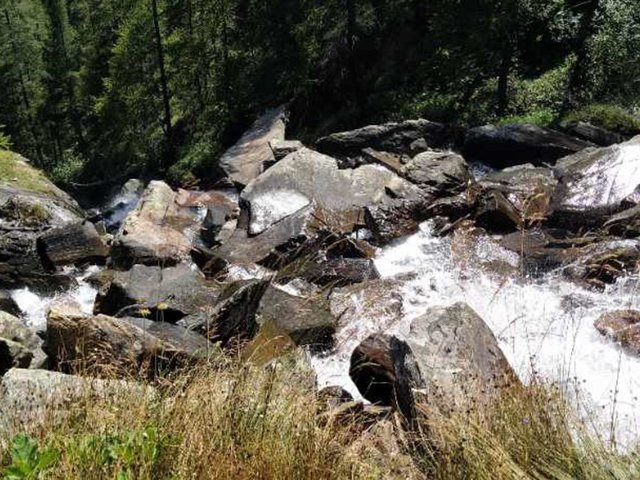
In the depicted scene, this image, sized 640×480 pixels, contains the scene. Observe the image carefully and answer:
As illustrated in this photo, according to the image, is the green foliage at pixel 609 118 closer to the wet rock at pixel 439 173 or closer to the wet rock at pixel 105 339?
the wet rock at pixel 439 173

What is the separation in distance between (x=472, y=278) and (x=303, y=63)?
19.4 metres

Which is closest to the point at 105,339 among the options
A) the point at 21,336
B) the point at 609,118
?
the point at 21,336

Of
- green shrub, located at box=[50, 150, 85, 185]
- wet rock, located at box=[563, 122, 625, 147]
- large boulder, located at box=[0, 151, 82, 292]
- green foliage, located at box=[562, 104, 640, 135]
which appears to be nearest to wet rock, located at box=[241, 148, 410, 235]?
large boulder, located at box=[0, 151, 82, 292]

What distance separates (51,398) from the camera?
3.79m

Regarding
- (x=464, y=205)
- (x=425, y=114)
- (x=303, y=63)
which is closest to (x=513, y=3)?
(x=425, y=114)

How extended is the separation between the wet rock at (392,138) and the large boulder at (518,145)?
1.18 m

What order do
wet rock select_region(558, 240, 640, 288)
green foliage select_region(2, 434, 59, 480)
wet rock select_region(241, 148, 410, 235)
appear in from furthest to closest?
1. wet rock select_region(241, 148, 410, 235)
2. wet rock select_region(558, 240, 640, 288)
3. green foliage select_region(2, 434, 59, 480)

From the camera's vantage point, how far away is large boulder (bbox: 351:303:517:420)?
17.6 ft

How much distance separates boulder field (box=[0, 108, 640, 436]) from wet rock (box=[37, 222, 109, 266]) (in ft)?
0.09

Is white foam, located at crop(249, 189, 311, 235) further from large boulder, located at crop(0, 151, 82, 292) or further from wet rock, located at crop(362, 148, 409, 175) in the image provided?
large boulder, located at crop(0, 151, 82, 292)

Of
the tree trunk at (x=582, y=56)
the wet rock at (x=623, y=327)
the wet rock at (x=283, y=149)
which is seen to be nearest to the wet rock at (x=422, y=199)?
the wet rock at (x=283, y=149)

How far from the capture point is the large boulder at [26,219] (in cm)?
1257

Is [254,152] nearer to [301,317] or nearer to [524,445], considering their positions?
[301,317]

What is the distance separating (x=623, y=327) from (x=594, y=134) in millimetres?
9812
